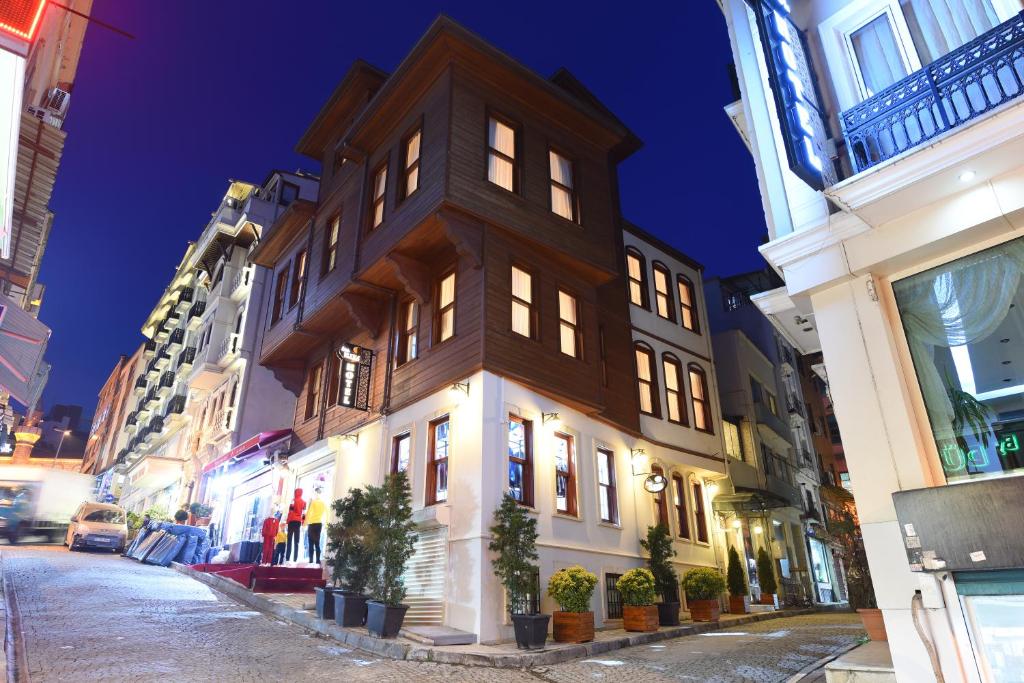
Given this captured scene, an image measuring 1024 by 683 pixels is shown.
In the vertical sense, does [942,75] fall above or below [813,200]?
above

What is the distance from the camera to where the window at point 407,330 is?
1662cm

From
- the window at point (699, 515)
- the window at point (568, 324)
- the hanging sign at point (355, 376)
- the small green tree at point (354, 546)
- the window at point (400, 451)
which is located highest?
the window at point (568, 324)

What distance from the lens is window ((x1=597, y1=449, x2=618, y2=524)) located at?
16062 millimetres

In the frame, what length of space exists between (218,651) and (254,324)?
67.0ft

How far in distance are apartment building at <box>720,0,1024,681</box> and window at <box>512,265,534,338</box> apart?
312 inches

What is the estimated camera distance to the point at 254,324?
1072 inches

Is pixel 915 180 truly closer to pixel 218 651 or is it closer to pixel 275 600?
pixel 218 651

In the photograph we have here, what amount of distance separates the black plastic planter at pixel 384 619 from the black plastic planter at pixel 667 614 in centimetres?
684

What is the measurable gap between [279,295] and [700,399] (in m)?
16.8

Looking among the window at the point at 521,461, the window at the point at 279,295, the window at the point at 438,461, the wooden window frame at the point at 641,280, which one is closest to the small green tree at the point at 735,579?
the wooden window frame at the point at 641,280

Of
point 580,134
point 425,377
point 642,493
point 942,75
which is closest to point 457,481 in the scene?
point 425,377

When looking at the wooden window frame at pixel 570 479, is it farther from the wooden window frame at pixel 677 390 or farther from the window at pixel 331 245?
the window at pixel 331 245

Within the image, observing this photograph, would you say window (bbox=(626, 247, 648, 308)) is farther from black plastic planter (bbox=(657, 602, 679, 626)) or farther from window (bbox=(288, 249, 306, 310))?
window (bbox=(288, 249, 306, 310))

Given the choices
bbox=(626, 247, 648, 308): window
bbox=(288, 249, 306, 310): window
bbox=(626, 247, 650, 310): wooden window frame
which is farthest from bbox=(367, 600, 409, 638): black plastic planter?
bbox=(288, 249, 306, 310): window
